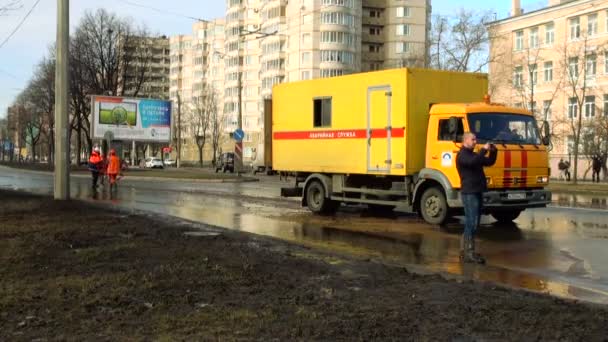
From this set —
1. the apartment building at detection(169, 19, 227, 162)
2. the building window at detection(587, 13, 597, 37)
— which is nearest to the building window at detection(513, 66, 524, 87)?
the building window at detection(587, 13, 597, 37)

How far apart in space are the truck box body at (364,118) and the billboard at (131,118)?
35006 millimetres

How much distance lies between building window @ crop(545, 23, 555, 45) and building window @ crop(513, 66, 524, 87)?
162 inches

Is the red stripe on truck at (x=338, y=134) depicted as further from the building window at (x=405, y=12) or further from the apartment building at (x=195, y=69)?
the apartment building at (x=195, y=69)

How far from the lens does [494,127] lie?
12945mm

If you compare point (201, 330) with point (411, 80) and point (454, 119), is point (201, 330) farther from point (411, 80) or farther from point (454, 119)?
point (411, 80)

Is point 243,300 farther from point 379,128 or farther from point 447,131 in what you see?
point 379,128

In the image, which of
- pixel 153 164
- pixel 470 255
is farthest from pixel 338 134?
pixel 153 164

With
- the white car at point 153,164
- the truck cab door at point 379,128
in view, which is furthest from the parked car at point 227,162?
the truck cab door at point 379,128

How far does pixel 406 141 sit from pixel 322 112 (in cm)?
295

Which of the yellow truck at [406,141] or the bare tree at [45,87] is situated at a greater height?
the bare tree at [45,87]

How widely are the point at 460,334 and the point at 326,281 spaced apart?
2173mm

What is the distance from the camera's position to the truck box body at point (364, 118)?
1379cm

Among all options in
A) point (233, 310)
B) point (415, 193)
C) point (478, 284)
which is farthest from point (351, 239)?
point (233, 310)

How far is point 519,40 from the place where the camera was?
6241 cm
